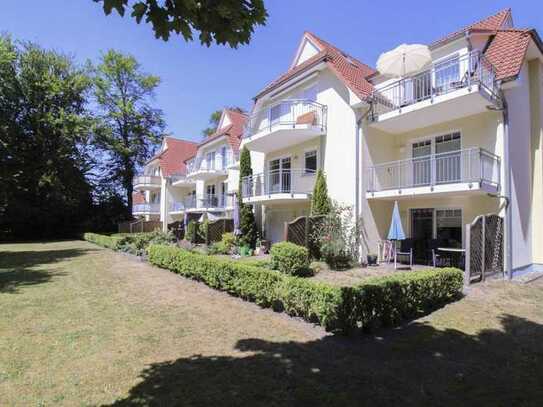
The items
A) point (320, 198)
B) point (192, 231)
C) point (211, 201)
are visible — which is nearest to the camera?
point (320, 198)

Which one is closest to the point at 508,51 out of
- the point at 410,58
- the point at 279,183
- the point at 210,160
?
the point at 410,58

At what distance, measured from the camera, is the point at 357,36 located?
14.8 m

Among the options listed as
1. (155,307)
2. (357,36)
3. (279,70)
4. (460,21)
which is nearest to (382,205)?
(357,36)

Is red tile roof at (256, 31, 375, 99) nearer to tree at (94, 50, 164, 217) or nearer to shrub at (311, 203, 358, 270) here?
shrub at (311, 203, 358, 270)

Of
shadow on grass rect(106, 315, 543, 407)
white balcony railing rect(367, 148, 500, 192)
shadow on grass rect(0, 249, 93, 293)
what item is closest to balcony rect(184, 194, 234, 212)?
shadow on grass rect(0, 249, 93, 293)

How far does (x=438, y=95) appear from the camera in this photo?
12.6m

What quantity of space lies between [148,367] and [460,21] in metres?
18.2

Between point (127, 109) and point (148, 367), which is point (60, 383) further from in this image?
point (127, 109)

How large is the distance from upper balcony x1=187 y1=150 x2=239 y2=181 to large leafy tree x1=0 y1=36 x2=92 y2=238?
15.3 m

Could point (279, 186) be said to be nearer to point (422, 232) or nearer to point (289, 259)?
point (289, 259)

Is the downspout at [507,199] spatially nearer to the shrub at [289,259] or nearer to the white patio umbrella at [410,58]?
the white patio umbrella at [410,58]

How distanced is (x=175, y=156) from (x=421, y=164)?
108 feet

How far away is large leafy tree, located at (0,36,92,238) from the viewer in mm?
34000

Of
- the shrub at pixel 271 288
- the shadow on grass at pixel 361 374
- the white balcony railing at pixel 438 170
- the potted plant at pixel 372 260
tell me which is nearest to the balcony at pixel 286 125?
the white balcony railing at pixel 438 170
